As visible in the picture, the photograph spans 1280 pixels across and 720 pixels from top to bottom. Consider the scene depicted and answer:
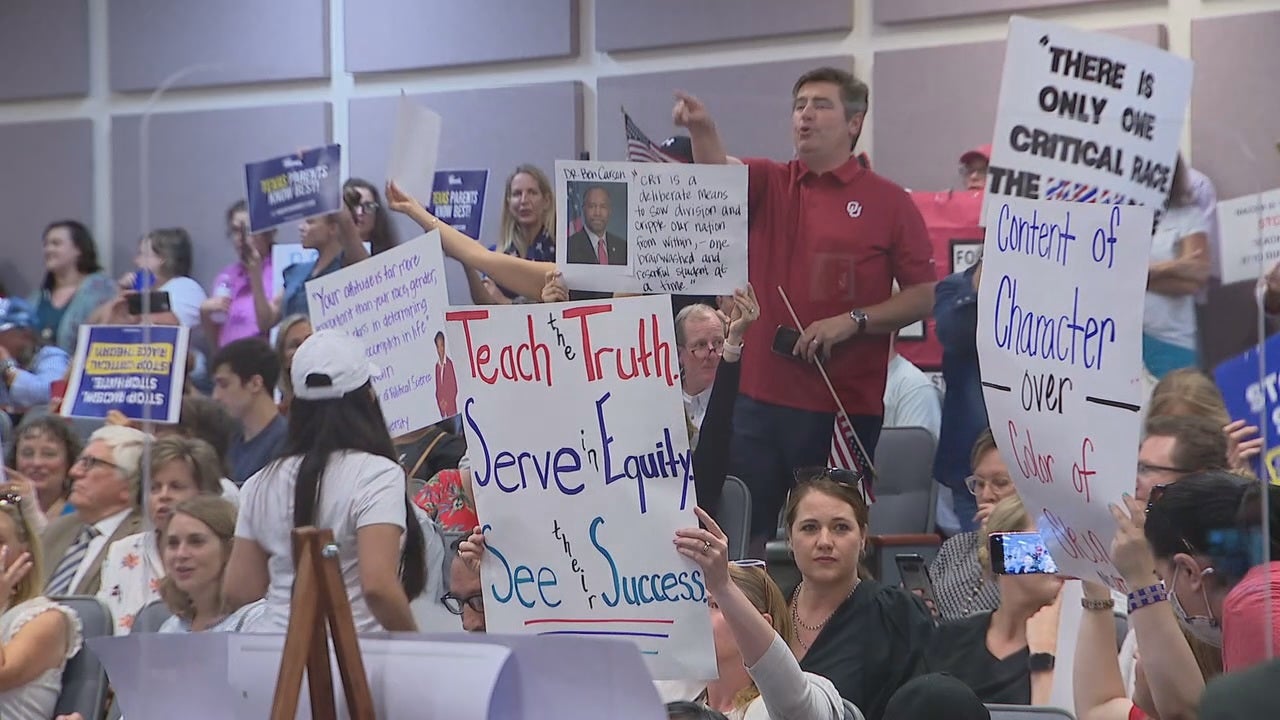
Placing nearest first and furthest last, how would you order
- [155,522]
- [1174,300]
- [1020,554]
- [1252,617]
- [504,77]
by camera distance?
[1252,617] → [1174,300] → [1020,554] → [504,77] → [155,522]

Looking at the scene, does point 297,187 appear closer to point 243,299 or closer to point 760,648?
point 243,299

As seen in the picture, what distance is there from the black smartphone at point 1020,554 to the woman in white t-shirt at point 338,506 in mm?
1076

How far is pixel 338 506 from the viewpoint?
3.37m

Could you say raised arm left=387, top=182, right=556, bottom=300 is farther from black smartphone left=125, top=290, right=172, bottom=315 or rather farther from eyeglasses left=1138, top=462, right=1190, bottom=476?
eyeglasses left=1138, top=462, right=1190, bottom=476

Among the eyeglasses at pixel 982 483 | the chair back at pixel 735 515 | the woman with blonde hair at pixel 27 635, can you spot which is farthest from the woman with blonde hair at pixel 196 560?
the eyeglasses at pixel 982 483

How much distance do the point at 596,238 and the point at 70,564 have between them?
6.06 feet

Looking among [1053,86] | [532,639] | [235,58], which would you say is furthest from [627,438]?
[235,58]

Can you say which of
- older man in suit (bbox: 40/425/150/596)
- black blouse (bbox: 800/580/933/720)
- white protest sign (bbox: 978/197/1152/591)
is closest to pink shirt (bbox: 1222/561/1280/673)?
white protest sign (bbox: 978/197/1152/591)

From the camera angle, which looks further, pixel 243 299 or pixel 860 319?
pixel 243 299

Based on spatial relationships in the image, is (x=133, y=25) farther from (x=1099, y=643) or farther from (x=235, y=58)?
(x=1099, y=643)

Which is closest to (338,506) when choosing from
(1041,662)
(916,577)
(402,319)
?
(402,319)

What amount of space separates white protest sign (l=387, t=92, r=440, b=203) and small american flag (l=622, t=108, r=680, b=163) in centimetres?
51

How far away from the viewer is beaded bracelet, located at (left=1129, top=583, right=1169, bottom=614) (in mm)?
2814

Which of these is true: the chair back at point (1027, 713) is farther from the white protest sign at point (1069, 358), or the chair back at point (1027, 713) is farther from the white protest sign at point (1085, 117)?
the white protest sign at point (1085, 117)
